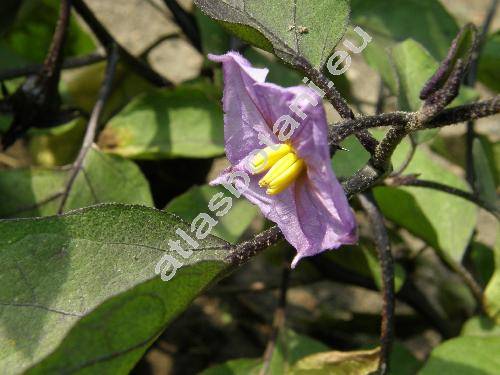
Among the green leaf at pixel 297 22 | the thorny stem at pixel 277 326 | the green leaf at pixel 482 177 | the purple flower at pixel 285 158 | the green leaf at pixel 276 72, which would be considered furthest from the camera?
the green leaf at pixel 276 72

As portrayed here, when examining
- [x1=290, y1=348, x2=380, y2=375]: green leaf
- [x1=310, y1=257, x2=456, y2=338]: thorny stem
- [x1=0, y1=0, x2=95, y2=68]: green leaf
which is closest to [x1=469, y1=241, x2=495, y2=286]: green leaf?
[x1=310, y1=257, x2=456, y2=338]: thorny stem

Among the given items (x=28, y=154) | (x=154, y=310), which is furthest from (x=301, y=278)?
(x=154, y=310)

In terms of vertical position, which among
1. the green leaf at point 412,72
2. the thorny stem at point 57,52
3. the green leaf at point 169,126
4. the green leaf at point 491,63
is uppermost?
the green leaf at point 412,72

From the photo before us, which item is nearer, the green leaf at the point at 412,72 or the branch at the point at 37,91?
the green leaf at the point at 412,72

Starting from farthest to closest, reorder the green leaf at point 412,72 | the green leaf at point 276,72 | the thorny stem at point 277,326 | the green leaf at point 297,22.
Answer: the green leaf at point 276,72
the thorny stem at point 277,326
the green leaf at point 412,72
the green leaf at point 297,22

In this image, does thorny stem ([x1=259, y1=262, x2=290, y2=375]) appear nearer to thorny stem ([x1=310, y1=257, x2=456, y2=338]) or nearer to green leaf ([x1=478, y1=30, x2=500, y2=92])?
thorny stem ([x1=310, y1=257, x2=456, y2=338])

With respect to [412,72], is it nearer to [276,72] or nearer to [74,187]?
[276,72]

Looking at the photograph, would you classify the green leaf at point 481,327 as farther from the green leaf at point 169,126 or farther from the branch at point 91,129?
the branch at point 91,129

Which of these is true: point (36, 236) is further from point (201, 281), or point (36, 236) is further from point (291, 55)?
point (291, 55)

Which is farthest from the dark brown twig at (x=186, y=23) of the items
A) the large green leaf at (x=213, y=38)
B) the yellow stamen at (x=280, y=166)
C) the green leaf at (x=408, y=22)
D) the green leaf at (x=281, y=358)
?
the yellow stamen at (x=280, y=166)
